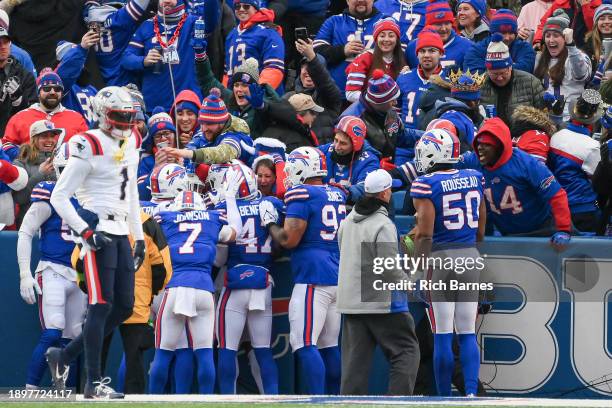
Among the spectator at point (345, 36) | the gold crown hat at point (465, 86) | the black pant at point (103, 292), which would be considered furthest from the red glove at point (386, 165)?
the black pant at point (103, 292)

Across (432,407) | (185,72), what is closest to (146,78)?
(185,72)

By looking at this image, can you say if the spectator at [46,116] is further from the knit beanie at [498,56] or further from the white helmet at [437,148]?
the knit beanie at [498,56]

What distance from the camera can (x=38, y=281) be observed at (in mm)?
11312

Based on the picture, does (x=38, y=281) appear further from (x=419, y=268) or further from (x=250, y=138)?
(x=419, y=268)

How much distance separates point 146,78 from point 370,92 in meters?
2.89

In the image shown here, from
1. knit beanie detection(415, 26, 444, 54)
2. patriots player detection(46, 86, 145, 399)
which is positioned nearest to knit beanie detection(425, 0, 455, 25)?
knit beanie detection(415, 26, 444, 54)

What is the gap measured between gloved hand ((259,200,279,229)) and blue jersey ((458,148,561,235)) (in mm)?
1466

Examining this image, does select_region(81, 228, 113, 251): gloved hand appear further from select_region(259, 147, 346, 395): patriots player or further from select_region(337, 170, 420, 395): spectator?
select_region(259, 147, 346, 395): patriots player

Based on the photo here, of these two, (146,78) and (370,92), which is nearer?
(370,92)

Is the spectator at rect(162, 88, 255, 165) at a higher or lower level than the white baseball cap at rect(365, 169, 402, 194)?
higher

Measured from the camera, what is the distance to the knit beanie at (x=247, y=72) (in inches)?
504

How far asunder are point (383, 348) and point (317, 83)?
3.85m

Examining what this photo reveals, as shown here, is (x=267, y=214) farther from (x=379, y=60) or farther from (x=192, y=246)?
(x=379, y=60)

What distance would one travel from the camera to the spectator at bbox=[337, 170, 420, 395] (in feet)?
33.7
